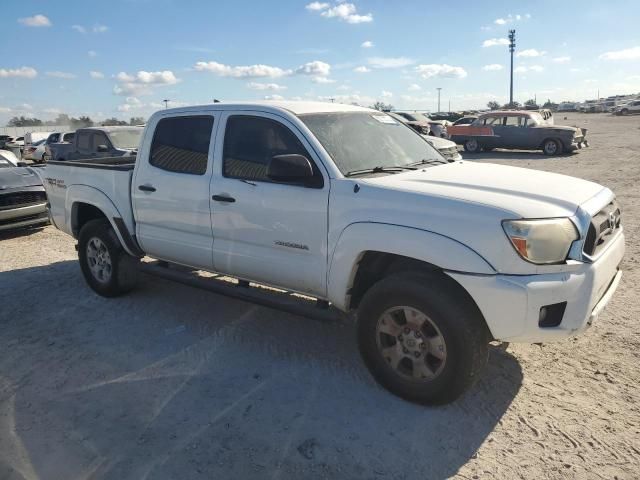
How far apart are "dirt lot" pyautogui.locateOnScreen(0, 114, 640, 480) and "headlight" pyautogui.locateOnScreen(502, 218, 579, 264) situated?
106 centimetres

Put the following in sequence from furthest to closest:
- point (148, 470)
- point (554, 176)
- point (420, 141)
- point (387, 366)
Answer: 1. point (420, 141)
2. point (554, 176)
3. point (387, 366)
4. point (148, 470)

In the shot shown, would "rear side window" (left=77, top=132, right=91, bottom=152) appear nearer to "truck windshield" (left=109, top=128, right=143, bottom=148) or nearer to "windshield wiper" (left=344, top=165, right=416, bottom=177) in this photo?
"truck windshield" (left=109, top=128, right=143, bottom=148)

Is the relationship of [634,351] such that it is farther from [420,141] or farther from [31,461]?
[31,461]

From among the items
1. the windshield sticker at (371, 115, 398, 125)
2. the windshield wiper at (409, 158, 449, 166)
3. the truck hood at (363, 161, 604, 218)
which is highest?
the windshield sticker at (371, 115, 398, 125)

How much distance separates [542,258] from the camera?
310cm

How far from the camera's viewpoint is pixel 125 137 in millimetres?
13414

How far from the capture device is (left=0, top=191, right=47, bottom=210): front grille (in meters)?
8.88

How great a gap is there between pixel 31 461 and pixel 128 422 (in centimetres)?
56

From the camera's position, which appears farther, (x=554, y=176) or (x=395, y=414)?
(x=554, y=176)

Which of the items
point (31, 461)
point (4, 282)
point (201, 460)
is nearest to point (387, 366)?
point (201, 460)

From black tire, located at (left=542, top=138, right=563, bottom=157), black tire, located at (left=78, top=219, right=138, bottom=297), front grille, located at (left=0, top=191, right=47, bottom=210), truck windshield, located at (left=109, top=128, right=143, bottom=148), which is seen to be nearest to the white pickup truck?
black tire, located at (left=78, top=219, right=138, bottom=297)

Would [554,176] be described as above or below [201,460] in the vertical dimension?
above

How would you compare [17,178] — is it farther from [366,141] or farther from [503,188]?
[503,188]

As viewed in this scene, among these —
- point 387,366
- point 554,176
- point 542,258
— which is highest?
point 554,176
